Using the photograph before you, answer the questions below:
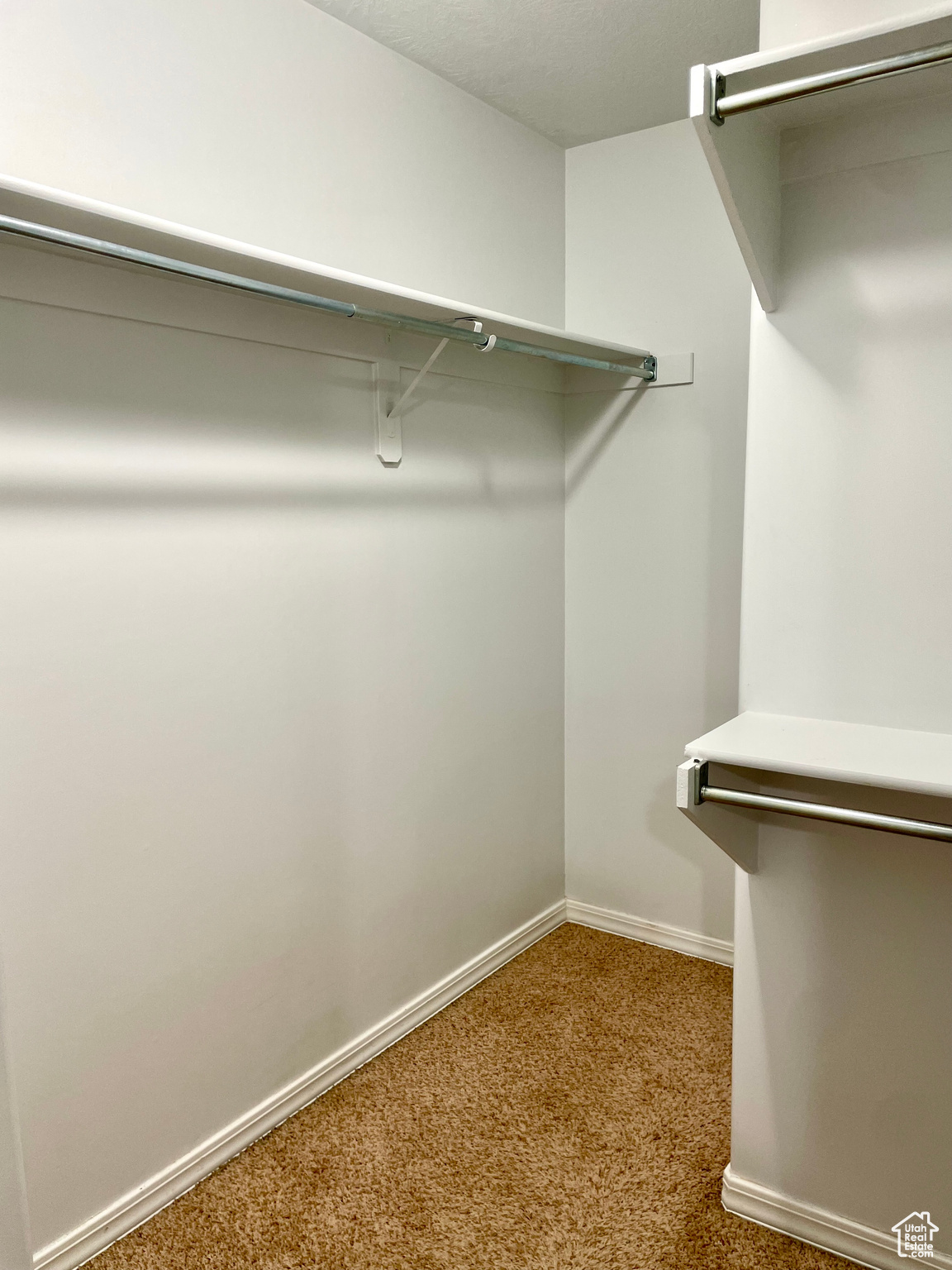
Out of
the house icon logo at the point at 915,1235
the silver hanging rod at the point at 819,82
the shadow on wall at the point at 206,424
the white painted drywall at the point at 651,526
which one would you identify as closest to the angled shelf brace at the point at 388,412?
the shadow on wall at the point at 206,424

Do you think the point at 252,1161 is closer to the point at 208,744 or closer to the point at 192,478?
the point at 208,744

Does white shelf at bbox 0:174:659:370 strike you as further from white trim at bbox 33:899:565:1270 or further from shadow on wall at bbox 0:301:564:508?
white trim at bbox 33:899:565:1270

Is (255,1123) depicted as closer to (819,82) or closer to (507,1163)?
(507,1163)

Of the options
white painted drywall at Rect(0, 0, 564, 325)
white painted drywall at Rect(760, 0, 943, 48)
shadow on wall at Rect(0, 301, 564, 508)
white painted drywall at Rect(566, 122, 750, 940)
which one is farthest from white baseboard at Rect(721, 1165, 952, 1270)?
white painted drywall at Rect(0, 0, 564, 325)

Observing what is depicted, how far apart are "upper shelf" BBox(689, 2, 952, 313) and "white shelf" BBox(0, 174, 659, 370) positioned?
0.66 m

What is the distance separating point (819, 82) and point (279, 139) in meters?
1.12

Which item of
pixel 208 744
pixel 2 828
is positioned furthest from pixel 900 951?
pixel 2 828

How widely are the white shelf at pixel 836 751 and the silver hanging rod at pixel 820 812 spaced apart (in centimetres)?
5

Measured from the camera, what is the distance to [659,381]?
267cm

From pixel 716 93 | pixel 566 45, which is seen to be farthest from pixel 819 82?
pixel 566 45

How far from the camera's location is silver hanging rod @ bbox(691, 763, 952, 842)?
1.33 metres

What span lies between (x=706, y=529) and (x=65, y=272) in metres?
1.78

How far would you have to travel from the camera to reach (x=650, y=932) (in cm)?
287

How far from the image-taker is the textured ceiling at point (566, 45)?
6.38ft
